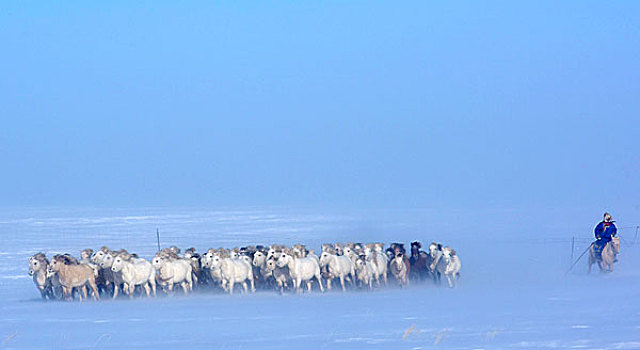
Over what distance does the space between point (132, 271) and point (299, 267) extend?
3.13 m

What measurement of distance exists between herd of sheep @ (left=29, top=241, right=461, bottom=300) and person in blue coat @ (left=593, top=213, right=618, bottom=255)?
13.1 ft

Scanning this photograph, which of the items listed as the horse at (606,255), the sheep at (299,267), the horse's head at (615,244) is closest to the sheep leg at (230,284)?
the sheep at (299,267)

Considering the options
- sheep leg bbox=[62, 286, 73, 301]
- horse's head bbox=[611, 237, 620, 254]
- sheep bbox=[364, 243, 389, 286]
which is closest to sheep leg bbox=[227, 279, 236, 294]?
sheep bbox=[364, 243, 389, 286]

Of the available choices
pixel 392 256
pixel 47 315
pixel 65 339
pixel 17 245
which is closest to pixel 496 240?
pixel 17 245

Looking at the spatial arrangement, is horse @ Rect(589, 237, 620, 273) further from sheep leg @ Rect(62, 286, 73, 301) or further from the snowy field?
sheep leg @ Rect(62, 286, 73, 301)

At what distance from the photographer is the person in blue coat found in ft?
90.1

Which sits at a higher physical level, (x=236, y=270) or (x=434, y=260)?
(x=236, y=270)

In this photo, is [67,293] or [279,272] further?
[279,272]

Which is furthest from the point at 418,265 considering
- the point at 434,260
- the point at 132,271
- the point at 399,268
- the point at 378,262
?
the point at 132,271

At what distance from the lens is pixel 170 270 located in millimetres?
23078

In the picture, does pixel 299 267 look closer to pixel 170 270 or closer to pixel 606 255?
pixel 170 270

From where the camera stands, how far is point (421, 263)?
2553 centimetres

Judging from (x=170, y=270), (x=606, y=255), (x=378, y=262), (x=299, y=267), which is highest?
(x=170, y=270)

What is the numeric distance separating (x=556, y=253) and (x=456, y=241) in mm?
7840
